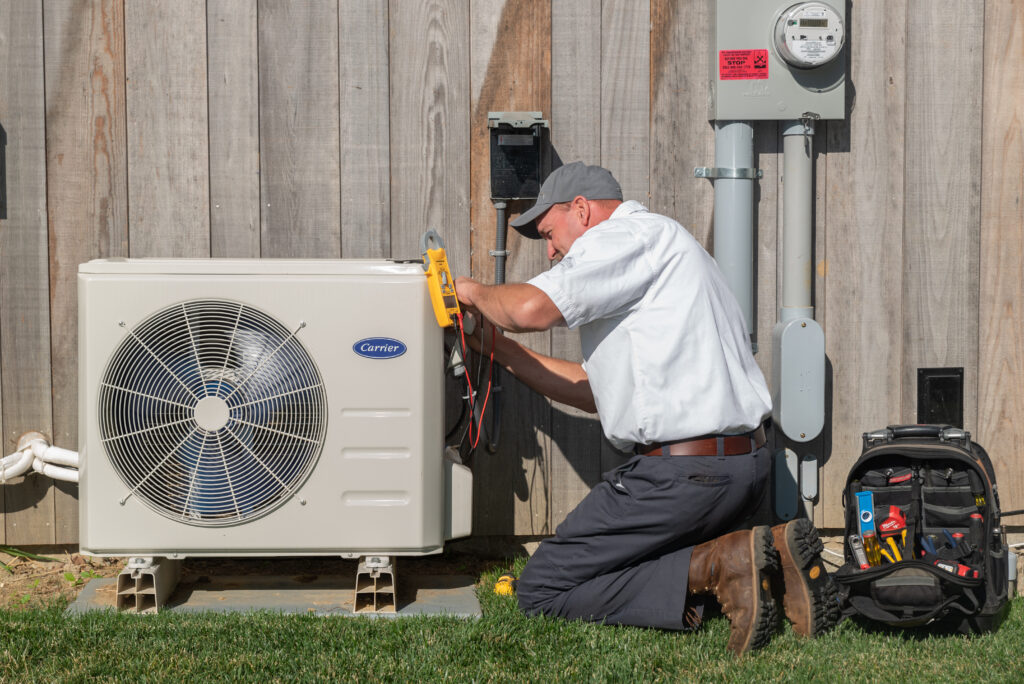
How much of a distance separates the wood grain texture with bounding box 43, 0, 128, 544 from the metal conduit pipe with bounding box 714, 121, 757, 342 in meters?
1.83

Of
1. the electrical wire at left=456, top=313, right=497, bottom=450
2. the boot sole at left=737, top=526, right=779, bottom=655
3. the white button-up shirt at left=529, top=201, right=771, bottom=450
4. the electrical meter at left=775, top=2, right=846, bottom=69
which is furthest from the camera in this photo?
the electrical meter at left=775, top=2, right=846, bottom=69

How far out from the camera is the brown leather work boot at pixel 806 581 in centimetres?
277

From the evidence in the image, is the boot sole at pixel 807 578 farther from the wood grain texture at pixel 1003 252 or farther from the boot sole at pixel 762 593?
the wood grain texture at pixel 1003 252

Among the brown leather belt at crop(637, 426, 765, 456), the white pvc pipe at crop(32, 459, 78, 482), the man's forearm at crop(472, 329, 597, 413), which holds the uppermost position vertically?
the man's forearm at crop(472, 329, 597, 413)

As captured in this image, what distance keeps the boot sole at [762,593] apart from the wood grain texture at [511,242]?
92cm

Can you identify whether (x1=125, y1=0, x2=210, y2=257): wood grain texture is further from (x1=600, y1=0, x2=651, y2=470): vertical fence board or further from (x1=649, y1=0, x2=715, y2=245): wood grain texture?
(x1=649, y1=0, x2=715, y2=245): wood grain texture

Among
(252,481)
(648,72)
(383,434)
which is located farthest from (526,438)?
(648,72)

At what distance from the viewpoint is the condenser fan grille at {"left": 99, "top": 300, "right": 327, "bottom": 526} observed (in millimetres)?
2812

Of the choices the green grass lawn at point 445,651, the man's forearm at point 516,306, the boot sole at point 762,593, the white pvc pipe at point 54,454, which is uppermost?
the man's forearm at point 516,306

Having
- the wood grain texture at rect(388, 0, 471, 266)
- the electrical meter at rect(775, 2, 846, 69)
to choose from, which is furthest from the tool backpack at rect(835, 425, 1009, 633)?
the wood grain texture at rect(388, 0, 471, 266)

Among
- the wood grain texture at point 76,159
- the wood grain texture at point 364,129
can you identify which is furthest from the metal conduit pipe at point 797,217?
the wood grain texture at point 76,159

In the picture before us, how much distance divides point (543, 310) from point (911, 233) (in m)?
1.40

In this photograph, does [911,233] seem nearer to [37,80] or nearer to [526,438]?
[526,438]

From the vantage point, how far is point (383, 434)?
287cm
